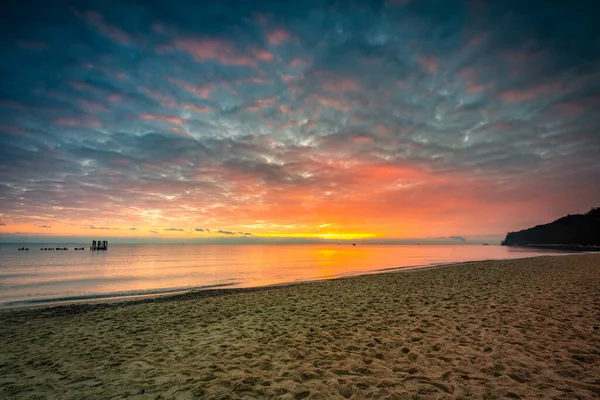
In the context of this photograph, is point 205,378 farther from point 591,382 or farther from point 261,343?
point 591,382

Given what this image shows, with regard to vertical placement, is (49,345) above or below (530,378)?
→ below

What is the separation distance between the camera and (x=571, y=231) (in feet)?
495

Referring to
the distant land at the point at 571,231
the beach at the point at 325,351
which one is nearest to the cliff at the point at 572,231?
the distant land at the point at 571,231

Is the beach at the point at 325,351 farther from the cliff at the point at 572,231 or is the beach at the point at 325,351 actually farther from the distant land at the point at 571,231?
the cliff at the point at 572,231

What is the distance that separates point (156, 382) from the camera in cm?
559

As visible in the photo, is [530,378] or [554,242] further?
[554,242]

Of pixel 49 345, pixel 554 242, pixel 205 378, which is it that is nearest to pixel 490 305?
pixel 205 378

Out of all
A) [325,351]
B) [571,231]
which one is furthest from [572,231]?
[325,351]

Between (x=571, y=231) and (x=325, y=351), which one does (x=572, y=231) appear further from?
(x=325, y=351)

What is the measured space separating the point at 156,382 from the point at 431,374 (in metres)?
5.30

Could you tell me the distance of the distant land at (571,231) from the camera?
5379 inches

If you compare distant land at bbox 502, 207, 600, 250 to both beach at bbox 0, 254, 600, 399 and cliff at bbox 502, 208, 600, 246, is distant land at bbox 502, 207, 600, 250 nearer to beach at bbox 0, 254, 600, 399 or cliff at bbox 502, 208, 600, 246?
cliff at bbox 502, 208, 600, 246

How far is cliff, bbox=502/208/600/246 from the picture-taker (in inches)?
5394

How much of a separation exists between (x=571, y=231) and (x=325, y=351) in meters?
203
